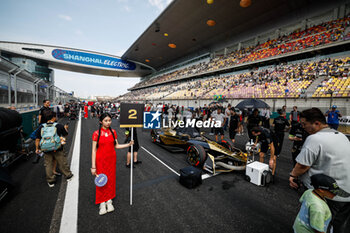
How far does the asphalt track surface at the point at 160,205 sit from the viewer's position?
2.24 meters

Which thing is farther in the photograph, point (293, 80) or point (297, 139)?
point (293, 80)

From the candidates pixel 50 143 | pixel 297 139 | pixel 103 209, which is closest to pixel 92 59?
pixel 50 143

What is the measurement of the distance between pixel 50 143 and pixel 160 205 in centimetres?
270

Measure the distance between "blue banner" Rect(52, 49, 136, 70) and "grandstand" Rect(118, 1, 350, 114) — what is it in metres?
36.8

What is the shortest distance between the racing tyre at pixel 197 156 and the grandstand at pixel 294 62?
42.9 ft

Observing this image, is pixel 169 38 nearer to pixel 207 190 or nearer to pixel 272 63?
pixel 272 63

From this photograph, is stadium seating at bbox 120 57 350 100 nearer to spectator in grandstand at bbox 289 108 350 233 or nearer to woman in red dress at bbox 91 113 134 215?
spectator in grandstand at bbox 289 108 350 233

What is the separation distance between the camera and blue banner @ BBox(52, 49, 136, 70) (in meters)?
43.0

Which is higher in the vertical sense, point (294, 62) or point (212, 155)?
point (294, 62)

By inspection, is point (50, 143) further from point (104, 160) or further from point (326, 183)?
point (326, 183)

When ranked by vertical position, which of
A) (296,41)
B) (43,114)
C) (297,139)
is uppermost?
(296,41)

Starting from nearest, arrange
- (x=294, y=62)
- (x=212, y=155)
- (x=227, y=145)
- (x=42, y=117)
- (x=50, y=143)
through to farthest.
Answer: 1. (x=50, y=143)
2. (x=42, y=117)
3. (x=212, y=155)
4. (x=227, y=145)
5. (x=294, y=62)

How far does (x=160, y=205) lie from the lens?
2.72m

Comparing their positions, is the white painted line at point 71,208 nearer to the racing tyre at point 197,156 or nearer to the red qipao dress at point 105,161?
the red qipao dress at point 105,161
